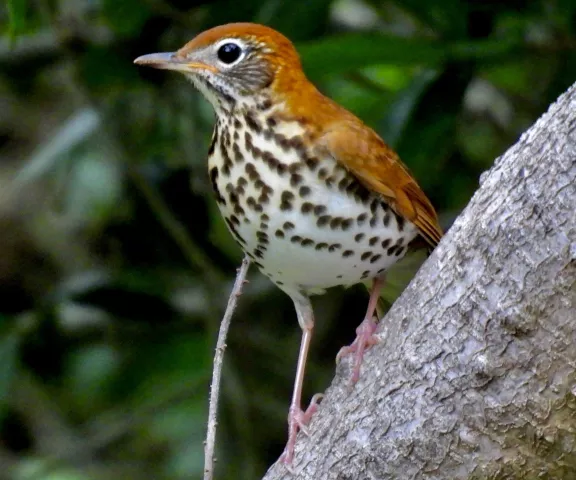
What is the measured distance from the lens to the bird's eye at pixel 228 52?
2.63 m

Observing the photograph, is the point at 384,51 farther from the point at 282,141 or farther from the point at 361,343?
the point at 361,343

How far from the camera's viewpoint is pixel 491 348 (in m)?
1.94

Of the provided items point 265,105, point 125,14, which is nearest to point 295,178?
point 265,105

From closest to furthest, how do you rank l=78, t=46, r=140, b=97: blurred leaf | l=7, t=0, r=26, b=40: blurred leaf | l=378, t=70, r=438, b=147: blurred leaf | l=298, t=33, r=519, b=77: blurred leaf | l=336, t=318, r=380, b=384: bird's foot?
1. l=336, t=318, r=380, b=384: bird's foot
2. l=7, t=0, r=26, b=40: blurred leaf
3. l=298, t=33, r=519, b=77: blurred leaf
4. l=378, t=70, r=438, b=147: blurred leaf
5. l=78, t=46, r=140, b=97: blurred leaf

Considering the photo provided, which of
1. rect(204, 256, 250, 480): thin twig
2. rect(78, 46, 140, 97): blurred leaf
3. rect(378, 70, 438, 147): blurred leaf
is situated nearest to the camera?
rect(204, 256, 250, 480): thin twig

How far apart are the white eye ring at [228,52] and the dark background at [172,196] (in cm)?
65

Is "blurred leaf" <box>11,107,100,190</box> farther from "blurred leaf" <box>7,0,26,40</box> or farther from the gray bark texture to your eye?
the gray bark texture

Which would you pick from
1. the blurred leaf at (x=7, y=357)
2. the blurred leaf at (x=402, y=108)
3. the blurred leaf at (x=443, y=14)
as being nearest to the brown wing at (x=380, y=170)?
the blurred leaf at (x=402, y=108)

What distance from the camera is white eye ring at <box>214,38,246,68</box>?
2.63m

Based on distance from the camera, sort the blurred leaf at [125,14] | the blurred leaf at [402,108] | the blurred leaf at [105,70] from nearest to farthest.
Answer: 1. the blurred leaf at [402,108]
2. the blurred leaf at [125,14]
3. the blurred leaf at [105,70]

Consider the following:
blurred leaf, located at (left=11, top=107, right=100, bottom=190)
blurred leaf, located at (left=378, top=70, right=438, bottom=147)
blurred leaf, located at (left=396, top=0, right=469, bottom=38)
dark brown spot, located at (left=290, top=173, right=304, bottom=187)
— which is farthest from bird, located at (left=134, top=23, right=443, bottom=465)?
blurred leaf, located at (left=11, top=107, right=100, bottom=190)

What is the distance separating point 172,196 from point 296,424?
4.91 feet

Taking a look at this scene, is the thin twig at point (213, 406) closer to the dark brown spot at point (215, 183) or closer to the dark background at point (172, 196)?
the dark brown spot at point (215, 183)

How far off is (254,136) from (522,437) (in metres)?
0.88
